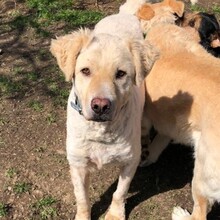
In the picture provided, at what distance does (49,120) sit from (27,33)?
206 cm

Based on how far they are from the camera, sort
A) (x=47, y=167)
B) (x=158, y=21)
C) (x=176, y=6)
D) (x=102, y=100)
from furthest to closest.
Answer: (x=176, y=6), (x=158, y=21), (x=47, y=167), (x=102, y=100)

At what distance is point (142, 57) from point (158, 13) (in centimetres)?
155

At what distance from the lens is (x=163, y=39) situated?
440cm

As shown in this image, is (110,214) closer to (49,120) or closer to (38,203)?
(38,203)

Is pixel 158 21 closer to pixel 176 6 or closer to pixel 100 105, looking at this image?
pixel 176 6

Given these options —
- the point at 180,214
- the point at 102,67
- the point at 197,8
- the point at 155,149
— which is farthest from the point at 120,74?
the point at 197,8

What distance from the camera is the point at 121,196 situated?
4.06 m

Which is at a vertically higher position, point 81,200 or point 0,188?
point 81,200

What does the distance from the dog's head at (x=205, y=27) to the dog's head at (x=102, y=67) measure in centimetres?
172

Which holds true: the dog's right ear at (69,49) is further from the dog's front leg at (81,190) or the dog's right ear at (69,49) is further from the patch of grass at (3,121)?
the patch of grass at (3,121)

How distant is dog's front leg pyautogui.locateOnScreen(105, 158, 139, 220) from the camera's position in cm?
392

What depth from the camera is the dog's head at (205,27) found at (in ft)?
16.4

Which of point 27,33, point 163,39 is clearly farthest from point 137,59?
point 27,33

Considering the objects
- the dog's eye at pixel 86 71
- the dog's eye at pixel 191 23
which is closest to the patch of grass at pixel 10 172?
the dog's eye at pixel 86 71
